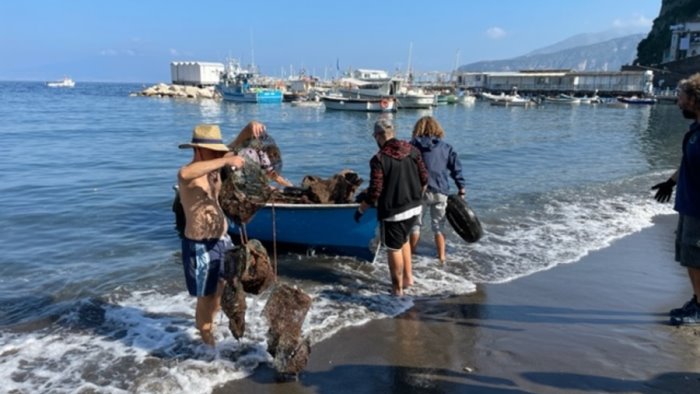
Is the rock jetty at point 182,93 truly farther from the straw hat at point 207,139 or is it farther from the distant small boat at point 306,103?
the straw hat at point 207,139

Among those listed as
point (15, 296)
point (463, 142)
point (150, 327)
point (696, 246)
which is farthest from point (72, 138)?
point (696, 246)

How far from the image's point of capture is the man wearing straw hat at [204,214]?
4539 millimetres

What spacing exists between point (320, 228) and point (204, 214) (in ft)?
12.9

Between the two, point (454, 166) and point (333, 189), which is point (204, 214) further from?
point (333, 189)

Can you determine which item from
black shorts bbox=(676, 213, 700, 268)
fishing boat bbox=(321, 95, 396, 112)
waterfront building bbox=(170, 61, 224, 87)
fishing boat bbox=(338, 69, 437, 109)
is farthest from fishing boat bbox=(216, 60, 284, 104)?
black shorts bbox=(676, 213, 700, 268)

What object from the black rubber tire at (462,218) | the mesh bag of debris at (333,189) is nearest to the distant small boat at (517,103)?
the mesh bag of debris at (333,189)

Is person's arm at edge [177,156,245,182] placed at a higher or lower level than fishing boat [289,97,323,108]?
higher

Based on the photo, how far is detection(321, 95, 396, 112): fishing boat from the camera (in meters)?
59.9

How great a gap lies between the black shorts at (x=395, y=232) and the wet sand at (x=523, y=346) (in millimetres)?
839

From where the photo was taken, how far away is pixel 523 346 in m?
5.43

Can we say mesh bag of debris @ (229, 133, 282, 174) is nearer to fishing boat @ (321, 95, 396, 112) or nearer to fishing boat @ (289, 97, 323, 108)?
fishing boat @ (321, 95, 396, 112)

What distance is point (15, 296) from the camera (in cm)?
752

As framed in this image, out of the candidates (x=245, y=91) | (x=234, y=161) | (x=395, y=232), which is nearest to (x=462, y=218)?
(x=395, y=232)

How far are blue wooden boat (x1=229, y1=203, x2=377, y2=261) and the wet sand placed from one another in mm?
1956
